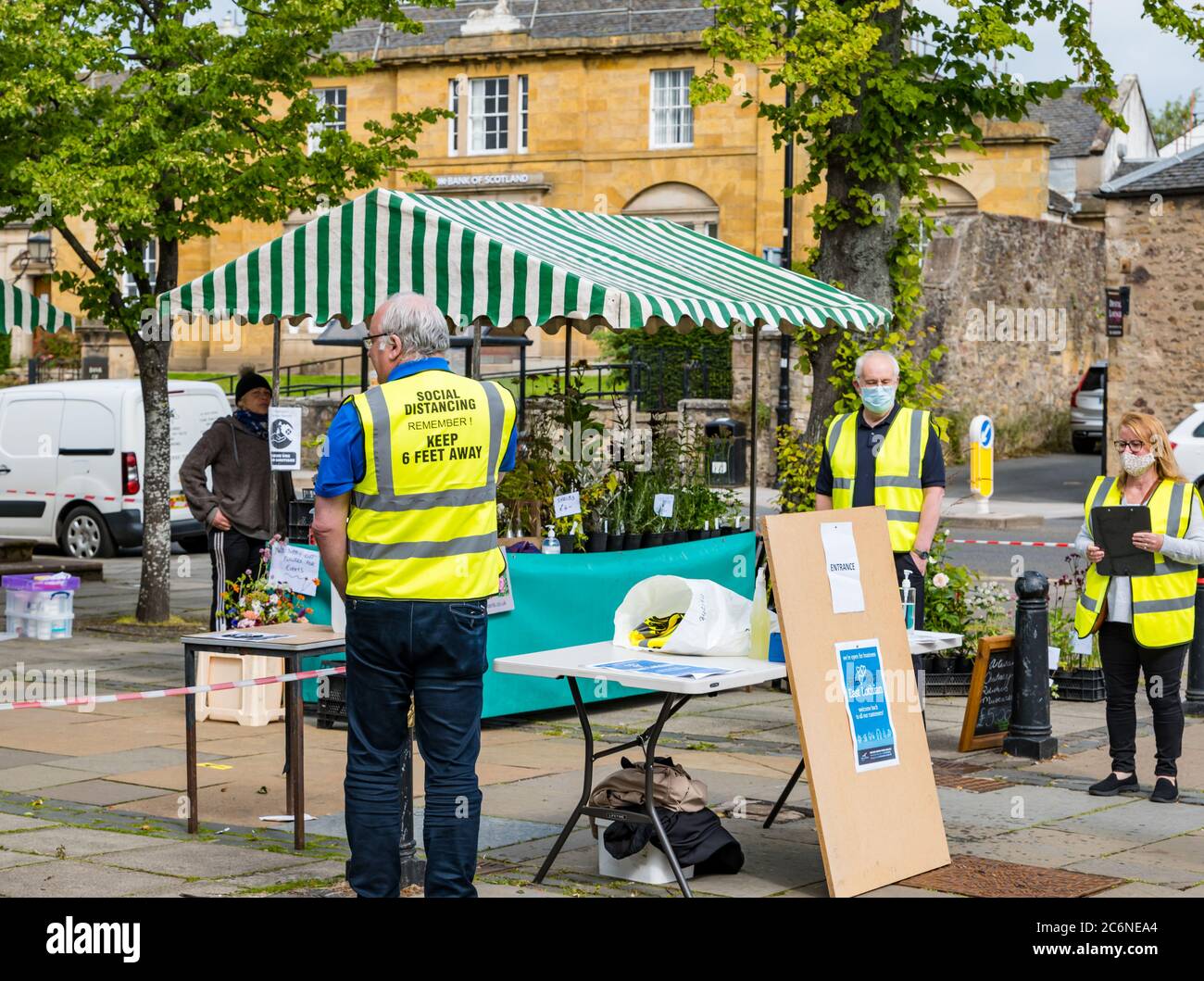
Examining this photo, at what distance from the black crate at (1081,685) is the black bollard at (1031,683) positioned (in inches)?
78.2

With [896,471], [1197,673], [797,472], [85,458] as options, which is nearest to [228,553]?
[797,472]

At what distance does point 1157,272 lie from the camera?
971 inches

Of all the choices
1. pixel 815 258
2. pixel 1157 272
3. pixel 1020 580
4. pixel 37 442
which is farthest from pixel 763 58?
pixel 1157 272

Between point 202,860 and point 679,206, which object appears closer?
point 202,860

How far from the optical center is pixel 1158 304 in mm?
24719

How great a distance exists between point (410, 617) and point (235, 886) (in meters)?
1.46

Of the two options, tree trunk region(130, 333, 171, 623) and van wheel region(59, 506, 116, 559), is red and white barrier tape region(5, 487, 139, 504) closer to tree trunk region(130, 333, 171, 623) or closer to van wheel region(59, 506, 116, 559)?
van wheel region(59, 506, 116, 559)

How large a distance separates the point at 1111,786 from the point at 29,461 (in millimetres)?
15129

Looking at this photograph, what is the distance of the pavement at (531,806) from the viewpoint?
6.26 metres

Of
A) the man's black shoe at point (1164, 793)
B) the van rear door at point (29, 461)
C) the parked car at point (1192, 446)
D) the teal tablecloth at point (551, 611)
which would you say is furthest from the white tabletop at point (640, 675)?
the parked car at point (1192, 446)

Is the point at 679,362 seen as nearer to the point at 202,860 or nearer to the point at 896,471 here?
the point at 896,471

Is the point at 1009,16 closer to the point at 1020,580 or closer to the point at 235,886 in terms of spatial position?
the point at 1020,580

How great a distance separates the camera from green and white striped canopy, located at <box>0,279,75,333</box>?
12.7 meters

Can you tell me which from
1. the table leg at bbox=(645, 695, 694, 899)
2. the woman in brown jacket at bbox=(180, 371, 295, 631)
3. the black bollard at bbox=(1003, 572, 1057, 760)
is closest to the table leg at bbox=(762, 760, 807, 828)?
the table leg at bbox=(645, 695, 694, 899)
